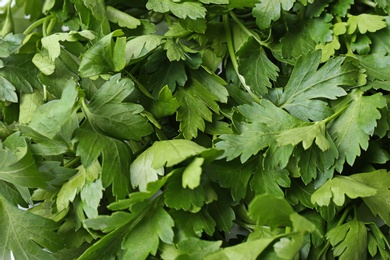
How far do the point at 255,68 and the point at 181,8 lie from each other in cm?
18

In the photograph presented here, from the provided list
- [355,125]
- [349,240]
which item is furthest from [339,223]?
[355,125]

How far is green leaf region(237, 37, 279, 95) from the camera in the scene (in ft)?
3.38

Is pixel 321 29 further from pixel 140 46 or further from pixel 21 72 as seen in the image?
pixel 21 72

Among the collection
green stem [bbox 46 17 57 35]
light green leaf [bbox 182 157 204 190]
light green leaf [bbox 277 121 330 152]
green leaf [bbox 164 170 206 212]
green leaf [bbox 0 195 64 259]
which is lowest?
green leaf [bbox 0 195 64 259]

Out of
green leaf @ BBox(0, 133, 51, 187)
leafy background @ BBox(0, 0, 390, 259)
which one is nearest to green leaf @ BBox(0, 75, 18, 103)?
leafy background @ BBox(0, 0, 390, 259)

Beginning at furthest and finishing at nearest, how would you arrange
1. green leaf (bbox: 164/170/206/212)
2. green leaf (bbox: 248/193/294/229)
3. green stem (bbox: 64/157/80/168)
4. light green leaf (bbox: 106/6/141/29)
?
light green leaf (bbox: 106/6/141/29)
green stem (bbox: 64/157/80/168)
green leaf (bbox: 164/170/206/212)
green leaf (bbox: 248/193/294/229)

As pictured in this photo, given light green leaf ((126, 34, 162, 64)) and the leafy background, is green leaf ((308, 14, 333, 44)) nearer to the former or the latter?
the leafy background

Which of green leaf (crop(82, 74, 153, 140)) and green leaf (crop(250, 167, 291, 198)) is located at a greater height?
green leaf (crop(82, 74, 153, 140))

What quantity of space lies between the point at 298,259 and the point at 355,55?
408 millimetres

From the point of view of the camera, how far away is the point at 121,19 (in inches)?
42.7

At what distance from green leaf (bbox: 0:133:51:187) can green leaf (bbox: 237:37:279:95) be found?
40cm

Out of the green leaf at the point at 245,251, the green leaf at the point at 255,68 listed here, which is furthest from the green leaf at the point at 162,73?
the green leaf at the point at 245,251

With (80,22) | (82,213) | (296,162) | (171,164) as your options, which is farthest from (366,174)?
(80,22)

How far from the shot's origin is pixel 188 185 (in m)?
0.82
